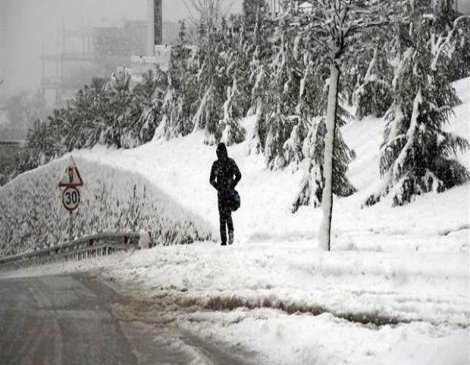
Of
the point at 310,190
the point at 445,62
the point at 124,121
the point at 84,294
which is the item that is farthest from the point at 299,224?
the point at 124,121

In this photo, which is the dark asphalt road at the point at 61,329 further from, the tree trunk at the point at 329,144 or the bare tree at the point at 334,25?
the bare tree at the point at 334,25

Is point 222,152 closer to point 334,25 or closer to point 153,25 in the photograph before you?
point 334,25

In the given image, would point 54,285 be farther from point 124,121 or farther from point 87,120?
point 87,120

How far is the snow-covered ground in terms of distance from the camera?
571 centimetres

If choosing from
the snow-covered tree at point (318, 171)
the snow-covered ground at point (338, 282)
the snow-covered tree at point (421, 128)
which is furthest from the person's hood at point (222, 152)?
the snow-covered tree at point (421, 128)

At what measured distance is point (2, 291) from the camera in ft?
37.4

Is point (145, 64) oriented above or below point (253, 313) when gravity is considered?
above

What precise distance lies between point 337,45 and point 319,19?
55 cm

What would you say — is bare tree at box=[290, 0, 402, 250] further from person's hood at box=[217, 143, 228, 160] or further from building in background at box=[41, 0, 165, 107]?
building in background at box=[41, 0, 165, 107]

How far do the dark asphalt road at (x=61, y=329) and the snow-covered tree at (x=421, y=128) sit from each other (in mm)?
7177

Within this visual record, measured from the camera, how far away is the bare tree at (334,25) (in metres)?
10.1

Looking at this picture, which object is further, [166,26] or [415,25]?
[166,26]

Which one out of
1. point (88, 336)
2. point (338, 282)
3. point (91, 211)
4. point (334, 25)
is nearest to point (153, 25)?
point (91, 211)

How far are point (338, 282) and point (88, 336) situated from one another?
3747 mm
